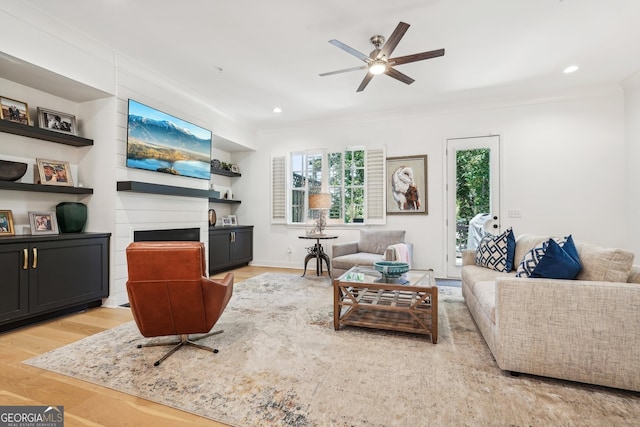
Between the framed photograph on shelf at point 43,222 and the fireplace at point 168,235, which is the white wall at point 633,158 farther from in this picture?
the framed photograph on shelf at point 43,222

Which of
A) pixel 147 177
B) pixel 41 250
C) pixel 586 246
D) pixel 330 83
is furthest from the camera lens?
pixel 330 83

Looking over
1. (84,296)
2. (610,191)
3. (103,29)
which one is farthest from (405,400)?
(610,191)

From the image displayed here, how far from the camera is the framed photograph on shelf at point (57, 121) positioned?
317 centimetres

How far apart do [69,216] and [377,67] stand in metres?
3.69

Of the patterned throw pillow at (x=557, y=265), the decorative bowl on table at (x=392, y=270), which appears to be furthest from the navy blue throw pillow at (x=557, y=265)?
the decorative bowl on table at (x=392, y=270)

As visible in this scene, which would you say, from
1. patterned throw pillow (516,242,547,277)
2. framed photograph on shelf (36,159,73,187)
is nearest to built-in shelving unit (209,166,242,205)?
framed photograph on shelf (36,159,73,187)

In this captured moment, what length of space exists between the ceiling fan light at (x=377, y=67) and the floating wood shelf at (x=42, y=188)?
3468mm

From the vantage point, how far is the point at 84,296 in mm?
3133

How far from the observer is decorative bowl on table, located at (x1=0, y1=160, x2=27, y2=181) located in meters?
2.83

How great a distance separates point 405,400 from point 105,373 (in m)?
1.87

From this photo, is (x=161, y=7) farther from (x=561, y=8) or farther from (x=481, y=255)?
(x=481, y=255)

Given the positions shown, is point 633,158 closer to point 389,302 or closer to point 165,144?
point 389,302

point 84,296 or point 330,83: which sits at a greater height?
point 330,83

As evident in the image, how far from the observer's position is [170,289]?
2.03 meters
